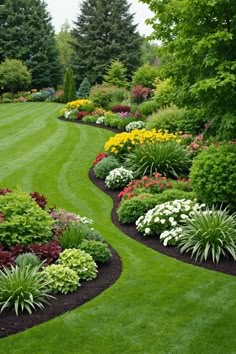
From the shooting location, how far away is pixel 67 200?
36.1ft

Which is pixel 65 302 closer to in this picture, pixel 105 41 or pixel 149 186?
pixel 149 186

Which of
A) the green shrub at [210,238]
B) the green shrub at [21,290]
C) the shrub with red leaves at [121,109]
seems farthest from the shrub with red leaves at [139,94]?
the green shrub at [21,290]

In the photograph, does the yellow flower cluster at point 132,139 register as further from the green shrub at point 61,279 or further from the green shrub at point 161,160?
the green shrub at point 61,279

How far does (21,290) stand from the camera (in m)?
5.66

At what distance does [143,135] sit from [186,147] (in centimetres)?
146

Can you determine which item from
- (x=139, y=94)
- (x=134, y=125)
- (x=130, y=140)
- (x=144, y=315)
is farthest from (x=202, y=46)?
(x=139, y=94)

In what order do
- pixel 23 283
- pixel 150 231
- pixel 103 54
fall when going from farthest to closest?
pixel 103 54 < pixel 150 231 < pixel 23 283

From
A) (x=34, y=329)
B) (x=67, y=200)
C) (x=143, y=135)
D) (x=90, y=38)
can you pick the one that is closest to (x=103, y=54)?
(x=90, y=38)

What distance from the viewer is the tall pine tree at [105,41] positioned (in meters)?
45.9

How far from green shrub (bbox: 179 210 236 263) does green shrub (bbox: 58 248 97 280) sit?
5.56 ft

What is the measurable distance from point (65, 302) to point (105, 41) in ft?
144

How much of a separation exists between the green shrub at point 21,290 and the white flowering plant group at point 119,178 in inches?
240

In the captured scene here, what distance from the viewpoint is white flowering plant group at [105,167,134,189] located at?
39.0ft

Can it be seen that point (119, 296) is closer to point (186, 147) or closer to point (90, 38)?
point (186, 147)
